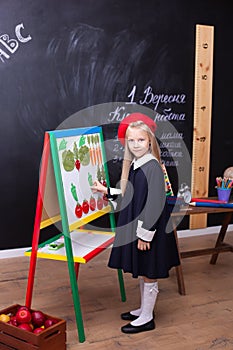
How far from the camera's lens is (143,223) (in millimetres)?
2588

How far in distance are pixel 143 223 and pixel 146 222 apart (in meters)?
0.02

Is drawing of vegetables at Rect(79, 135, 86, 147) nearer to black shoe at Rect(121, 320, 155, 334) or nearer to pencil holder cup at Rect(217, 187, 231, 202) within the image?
black shoe at Rect(121, 320, 155, 334)

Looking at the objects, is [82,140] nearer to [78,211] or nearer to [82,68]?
[78,211]

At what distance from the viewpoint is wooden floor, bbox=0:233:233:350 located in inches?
104

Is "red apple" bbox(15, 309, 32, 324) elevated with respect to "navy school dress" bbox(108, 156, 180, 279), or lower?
lower

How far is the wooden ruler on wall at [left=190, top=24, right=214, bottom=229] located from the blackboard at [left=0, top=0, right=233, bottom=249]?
2.4 inches

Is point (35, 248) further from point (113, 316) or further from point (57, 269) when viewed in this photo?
point (57, 269)

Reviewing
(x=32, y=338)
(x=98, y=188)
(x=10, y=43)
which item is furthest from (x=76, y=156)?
(x=10, y=43)

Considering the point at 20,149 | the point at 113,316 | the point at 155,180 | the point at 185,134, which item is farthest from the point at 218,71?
the point at 113,316

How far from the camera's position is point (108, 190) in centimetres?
288

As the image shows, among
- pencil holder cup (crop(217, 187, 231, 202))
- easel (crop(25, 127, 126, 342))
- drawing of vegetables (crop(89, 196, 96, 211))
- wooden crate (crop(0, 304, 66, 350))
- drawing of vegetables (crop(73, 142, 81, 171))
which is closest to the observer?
wooden crate (crop(0, 304, 66, 350))

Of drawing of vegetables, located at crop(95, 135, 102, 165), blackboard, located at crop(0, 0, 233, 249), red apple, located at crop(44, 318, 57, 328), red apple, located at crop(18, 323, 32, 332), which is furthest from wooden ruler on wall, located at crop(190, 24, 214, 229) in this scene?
red apple, located at crop(18, 323, 32, 332)

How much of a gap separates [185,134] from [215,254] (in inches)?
47.0

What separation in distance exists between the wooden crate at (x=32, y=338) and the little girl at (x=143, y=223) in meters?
0.47
